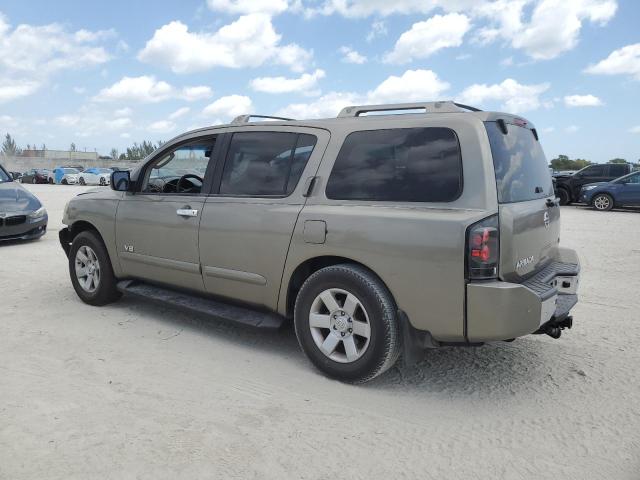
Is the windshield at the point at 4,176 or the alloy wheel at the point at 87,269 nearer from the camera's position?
the alloy wheel at the point at 87,269

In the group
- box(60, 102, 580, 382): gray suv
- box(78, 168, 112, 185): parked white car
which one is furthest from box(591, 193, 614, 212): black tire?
box(78, 168, 112, 185): parked white car

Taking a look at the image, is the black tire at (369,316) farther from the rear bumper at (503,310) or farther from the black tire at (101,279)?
the black tire at (101,279)

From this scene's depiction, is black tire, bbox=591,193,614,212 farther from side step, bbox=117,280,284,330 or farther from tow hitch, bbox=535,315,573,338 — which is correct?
side step, bbox=117,280,284,330

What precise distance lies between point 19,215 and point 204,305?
6390mm

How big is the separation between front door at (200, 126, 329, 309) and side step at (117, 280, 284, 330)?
105mm

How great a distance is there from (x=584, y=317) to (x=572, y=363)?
127cm

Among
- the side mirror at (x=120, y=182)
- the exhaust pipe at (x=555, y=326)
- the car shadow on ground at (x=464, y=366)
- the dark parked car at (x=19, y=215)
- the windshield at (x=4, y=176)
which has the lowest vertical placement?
the car shadow on ground at (x=464, y=366)

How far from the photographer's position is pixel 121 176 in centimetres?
502

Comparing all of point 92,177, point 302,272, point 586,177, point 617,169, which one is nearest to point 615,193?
point 586,177

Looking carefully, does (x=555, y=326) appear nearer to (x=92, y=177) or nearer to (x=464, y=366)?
(x=464, y=366)

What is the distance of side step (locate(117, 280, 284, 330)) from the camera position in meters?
3.93

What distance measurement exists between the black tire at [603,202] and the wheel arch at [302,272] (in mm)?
16213

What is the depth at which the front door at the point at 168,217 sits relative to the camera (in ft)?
14.4

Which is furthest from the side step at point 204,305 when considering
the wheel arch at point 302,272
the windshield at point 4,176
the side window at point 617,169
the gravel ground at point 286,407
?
the side window at point 617,169
